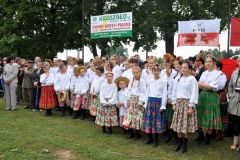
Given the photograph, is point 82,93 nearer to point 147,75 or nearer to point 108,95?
point 108,95

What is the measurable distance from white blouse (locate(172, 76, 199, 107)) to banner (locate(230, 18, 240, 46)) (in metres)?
4.20

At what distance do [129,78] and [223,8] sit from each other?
508 inches

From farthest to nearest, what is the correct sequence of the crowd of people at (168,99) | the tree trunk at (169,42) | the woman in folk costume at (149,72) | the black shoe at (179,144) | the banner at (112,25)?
the tree trunk at (169,42), the banner at (112,25), the woman in folk costume at (149,72), the black shoe at (179,144), the crowd of people at (168,99)

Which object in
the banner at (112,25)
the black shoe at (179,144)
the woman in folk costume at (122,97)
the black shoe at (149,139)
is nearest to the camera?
the black shoe at (179,144)

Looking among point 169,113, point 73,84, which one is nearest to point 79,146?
point 169,113

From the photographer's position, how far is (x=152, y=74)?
26.0 feet

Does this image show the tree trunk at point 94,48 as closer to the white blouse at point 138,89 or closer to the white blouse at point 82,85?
the white blouse at point 82,85

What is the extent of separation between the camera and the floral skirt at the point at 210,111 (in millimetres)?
7496

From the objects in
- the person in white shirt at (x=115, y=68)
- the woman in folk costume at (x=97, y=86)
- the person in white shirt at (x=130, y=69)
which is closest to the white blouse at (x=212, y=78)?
the person in white shirt at (x=130, y=69)

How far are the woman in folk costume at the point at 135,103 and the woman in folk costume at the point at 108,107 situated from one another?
0.49 m

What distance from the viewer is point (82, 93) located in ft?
35.4

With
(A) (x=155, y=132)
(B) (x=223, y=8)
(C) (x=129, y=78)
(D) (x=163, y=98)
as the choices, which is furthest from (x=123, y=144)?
(B) (x=223, y=8)

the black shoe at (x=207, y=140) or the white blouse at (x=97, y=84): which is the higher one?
the white blouse at (x=97, y=84)

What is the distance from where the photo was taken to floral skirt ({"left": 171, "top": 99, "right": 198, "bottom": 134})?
23.3 feet
